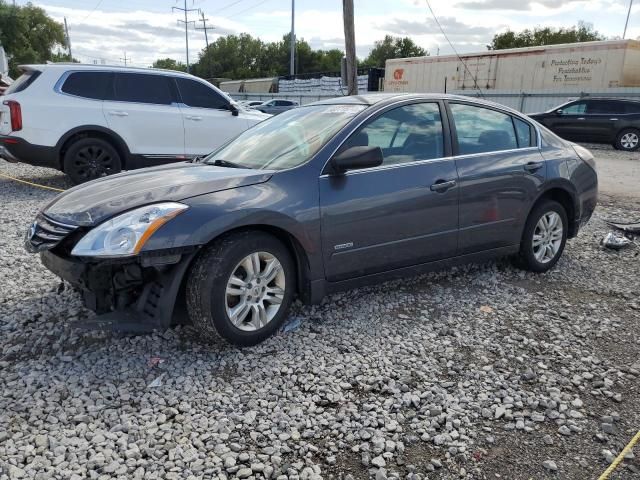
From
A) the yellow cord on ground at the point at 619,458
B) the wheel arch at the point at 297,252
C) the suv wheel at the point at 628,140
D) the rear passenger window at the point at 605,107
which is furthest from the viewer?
the rear passenger window at the point at 605,107

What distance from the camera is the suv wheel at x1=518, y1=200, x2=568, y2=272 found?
4828 millimetres

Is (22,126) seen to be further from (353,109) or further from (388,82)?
(388,82)

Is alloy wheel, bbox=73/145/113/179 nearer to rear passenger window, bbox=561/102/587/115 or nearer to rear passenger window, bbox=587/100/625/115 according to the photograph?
rear passenger window, bbox=561/102/587/115

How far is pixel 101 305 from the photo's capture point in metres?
3.24

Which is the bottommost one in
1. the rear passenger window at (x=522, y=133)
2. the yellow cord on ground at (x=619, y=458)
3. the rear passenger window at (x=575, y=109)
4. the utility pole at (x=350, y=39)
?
the yellow cord on ground at (x=619, y=458)

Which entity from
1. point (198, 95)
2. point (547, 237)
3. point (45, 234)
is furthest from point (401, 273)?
point (198, 95)

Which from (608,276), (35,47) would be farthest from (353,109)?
(35,47)

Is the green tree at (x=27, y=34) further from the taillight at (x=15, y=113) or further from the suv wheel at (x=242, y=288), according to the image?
the suv wheel at (x=242, y=288)

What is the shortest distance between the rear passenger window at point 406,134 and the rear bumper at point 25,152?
5.74 meters

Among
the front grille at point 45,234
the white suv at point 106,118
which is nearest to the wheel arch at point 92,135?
the white suv at point 106,118

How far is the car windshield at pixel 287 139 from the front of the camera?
3.79 metres

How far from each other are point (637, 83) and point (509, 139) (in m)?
21.4

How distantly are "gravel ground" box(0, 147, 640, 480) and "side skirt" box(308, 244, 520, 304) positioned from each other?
0.89 ft

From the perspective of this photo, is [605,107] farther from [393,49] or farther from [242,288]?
[393,49]
